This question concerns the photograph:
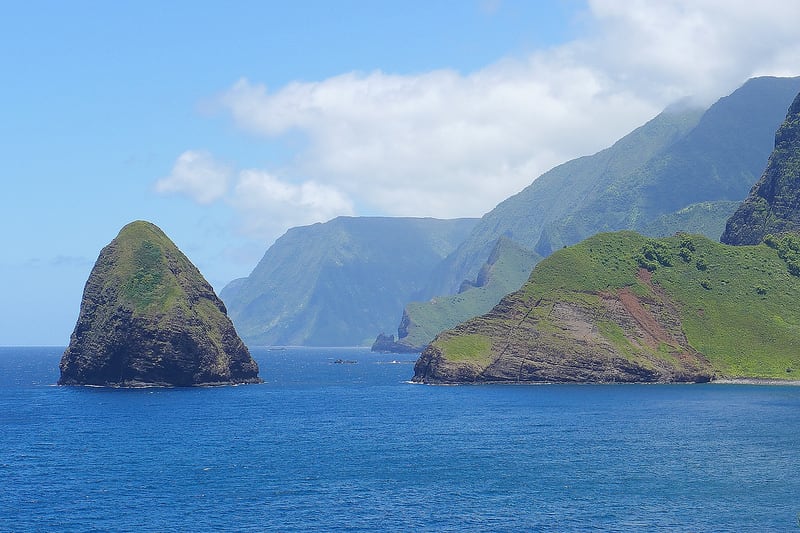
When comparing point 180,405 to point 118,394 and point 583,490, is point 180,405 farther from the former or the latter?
point 583,490

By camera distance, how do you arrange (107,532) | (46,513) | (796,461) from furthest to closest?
1. (796,461)
2. (46,513)
3. (107,532)

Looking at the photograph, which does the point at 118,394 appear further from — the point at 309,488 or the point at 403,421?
the point at 309,488

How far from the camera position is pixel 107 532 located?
269 feet

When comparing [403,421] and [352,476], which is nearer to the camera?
[352,476]

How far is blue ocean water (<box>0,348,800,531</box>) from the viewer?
87.2 meters

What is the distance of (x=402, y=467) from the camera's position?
370ft

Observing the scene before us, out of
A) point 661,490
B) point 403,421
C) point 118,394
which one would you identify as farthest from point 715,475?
point 118,394

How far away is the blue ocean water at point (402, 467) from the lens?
8725 cm

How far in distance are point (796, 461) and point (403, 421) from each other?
216 feet

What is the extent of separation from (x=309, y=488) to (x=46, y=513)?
26.9m

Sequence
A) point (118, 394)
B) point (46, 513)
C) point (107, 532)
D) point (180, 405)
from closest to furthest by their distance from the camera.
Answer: point (107, 532)
point (46, 513)
point (180, 405)
point (118, 394)

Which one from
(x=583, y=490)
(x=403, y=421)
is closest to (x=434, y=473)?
(x=583, y=490)

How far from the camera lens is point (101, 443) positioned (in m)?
132

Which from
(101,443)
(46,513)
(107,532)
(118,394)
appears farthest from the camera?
(118,394)
